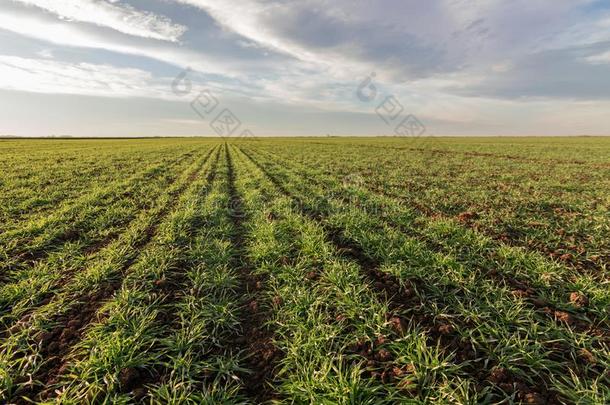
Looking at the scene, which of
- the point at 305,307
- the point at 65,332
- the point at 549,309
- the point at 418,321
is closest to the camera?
the point at 65,332

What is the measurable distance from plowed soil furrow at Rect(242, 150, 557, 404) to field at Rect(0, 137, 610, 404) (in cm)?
2

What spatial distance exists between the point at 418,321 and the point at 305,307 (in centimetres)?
157

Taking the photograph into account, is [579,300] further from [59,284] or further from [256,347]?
[59,284]

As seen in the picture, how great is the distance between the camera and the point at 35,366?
312cm

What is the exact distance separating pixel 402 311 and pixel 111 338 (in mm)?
3716

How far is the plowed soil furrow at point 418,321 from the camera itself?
288cm

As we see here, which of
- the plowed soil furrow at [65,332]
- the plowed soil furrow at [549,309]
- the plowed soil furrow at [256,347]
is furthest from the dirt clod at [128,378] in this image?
the plowed soil furrow at [549,309]

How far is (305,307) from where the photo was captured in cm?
414

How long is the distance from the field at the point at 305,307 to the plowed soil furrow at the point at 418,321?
0.02m

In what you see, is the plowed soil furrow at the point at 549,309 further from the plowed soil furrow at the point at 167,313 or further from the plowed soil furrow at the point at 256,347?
the plowed soil furrow at the point at 167,313

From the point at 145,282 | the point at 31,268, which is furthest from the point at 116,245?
the point at 145,282

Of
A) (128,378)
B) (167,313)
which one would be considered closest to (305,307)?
(167,313)

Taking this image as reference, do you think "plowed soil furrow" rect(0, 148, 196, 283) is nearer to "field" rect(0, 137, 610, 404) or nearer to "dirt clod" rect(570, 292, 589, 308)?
"field" rect(0, 137, 610, 404)

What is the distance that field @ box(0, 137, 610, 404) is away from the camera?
2.90m
